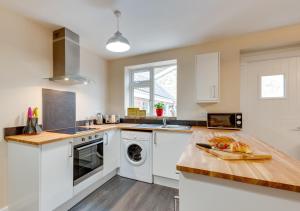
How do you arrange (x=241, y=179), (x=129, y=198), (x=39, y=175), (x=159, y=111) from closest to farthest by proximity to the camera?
(x=241, y=179), (x=39, y=175), (x=129, y=198), (x=159, y=111)

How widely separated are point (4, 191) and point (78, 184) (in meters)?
0.75

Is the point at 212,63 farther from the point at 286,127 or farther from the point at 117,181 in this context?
the point at 117,181

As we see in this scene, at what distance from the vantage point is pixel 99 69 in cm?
317

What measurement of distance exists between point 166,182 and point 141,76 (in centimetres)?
221

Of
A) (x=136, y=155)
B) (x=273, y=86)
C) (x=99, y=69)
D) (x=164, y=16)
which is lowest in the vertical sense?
(x=136, y=155)

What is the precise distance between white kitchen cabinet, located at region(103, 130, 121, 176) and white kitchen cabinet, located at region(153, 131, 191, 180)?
0.69 m

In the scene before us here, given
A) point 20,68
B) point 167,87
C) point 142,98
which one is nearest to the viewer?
point 20,68

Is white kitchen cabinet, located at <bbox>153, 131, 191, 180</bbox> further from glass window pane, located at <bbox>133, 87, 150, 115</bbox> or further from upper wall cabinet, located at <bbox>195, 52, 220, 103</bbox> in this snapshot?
glass window pane, located at <bbox>133, 87, 150, 115</bbox>

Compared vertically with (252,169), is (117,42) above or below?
above

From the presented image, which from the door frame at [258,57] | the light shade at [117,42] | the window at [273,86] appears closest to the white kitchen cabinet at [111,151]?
the light shade at [117,42]

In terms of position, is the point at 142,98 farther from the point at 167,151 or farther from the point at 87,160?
the point at 87,160

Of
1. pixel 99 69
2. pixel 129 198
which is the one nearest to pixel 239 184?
pixel 129 198

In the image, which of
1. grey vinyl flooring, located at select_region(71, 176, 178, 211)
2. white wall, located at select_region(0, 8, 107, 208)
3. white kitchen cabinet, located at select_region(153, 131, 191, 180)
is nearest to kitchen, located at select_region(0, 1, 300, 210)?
white wall, located at select_region(0, 8, 107, 208)

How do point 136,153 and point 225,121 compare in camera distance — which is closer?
point 225,121
